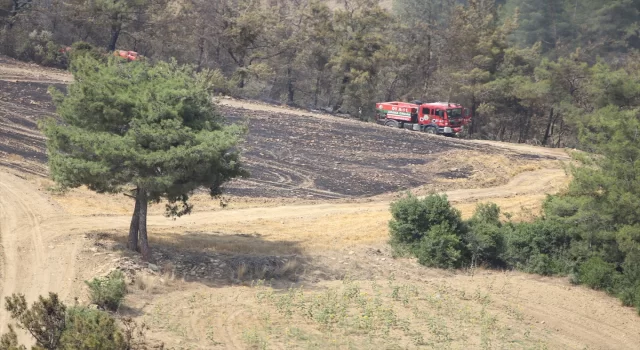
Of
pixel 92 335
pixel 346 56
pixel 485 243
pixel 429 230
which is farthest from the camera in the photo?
pixel 346 56

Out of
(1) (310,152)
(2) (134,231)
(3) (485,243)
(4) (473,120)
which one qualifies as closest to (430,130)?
(4) (473,120)

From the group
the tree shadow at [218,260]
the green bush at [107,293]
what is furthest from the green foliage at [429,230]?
the green bush at [107,293]

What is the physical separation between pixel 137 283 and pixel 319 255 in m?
7.78

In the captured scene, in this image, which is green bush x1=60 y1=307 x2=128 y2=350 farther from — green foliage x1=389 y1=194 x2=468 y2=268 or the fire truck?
the fire truck

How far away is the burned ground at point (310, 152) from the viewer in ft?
130

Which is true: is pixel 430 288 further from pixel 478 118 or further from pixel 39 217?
pixel 478 118

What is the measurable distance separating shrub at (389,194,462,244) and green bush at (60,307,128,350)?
56.6 feet

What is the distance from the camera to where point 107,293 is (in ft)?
68.1

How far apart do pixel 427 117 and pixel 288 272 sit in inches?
1455

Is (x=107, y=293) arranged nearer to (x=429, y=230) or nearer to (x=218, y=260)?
(x=218, y=260)

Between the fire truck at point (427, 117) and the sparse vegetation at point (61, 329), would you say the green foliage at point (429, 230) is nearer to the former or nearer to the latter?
the sparse vegetation at point (61, 329)

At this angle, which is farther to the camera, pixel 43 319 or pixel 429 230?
pixel 429 230

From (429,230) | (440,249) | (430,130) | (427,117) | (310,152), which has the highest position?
(427,117)

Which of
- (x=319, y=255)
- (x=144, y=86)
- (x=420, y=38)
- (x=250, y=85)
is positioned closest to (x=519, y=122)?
(x=420, y=38)
